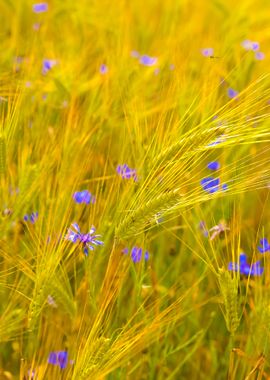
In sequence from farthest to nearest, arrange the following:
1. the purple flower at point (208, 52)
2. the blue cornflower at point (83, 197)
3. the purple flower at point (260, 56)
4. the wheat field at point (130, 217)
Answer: the purple flower at point (260, 56) → the purple flower at point (208, 52) → the blue cornflower at point (83, 197) → the wheat field at point (130, 217)

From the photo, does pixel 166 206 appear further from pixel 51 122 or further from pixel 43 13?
pixel 43 13

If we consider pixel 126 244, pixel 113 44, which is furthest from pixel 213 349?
pixel 113 44

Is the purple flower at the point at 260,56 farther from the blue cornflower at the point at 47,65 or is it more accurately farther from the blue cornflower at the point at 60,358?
the blue cornflower at the point at 60,358

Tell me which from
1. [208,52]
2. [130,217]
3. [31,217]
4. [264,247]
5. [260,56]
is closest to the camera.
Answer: [130,217]

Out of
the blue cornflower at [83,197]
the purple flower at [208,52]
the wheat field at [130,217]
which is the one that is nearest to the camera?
the wheat field at [130,217]

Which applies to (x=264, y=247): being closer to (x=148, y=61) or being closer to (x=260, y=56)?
(x=148, y=61)

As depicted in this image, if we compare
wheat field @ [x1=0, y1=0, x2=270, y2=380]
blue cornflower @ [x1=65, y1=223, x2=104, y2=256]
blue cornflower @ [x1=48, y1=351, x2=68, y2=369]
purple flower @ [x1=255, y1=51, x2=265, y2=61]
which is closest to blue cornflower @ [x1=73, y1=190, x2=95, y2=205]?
wheat field @ [x1=0, y1=0, x2=270, y2=380]

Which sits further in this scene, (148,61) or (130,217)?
(148,61)

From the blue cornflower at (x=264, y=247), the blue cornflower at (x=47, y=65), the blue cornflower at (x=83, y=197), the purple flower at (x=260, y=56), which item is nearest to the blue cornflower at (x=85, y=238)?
the blue cornflower at (x=83, y=197)

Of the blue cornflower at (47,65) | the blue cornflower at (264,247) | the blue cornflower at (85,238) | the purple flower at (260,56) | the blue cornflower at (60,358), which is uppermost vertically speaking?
the purple flower at (260,56)

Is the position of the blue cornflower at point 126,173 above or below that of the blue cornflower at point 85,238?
above

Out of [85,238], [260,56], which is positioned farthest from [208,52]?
[85,238]
